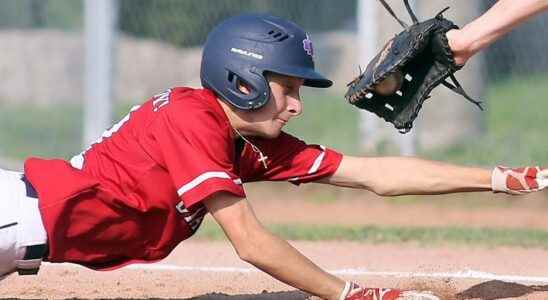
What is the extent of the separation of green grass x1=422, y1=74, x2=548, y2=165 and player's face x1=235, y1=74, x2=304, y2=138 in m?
5.67

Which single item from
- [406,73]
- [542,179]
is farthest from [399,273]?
[542,179]

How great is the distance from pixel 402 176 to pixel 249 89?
0.91 m

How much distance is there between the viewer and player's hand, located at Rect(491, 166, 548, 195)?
473cm

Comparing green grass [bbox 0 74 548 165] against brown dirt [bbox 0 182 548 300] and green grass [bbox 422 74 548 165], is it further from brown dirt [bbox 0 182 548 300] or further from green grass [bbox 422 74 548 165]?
brown dirt [bbox 0 182 548 300]

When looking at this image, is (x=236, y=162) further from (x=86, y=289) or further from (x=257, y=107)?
(x=86, y=289)

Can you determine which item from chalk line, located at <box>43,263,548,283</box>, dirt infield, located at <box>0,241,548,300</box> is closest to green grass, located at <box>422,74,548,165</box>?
dirt infield, located at <box>0,241,548,300</box>

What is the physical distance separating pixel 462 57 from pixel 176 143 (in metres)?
1.67

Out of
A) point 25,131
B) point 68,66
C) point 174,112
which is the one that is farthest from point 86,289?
point 68,66

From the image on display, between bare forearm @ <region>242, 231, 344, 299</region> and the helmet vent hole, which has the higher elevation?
the helmet vent hole

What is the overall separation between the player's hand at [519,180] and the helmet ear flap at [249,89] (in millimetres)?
1058

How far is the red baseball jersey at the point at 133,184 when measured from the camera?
14.3 feet

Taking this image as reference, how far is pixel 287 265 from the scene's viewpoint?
427 centimetres

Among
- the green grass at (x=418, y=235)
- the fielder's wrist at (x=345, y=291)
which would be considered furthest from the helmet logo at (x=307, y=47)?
the green grass at (x=418, y=235)

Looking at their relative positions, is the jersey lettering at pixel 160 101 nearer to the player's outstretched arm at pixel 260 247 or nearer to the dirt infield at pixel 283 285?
the player's outstretched arm at pixel 260 247
